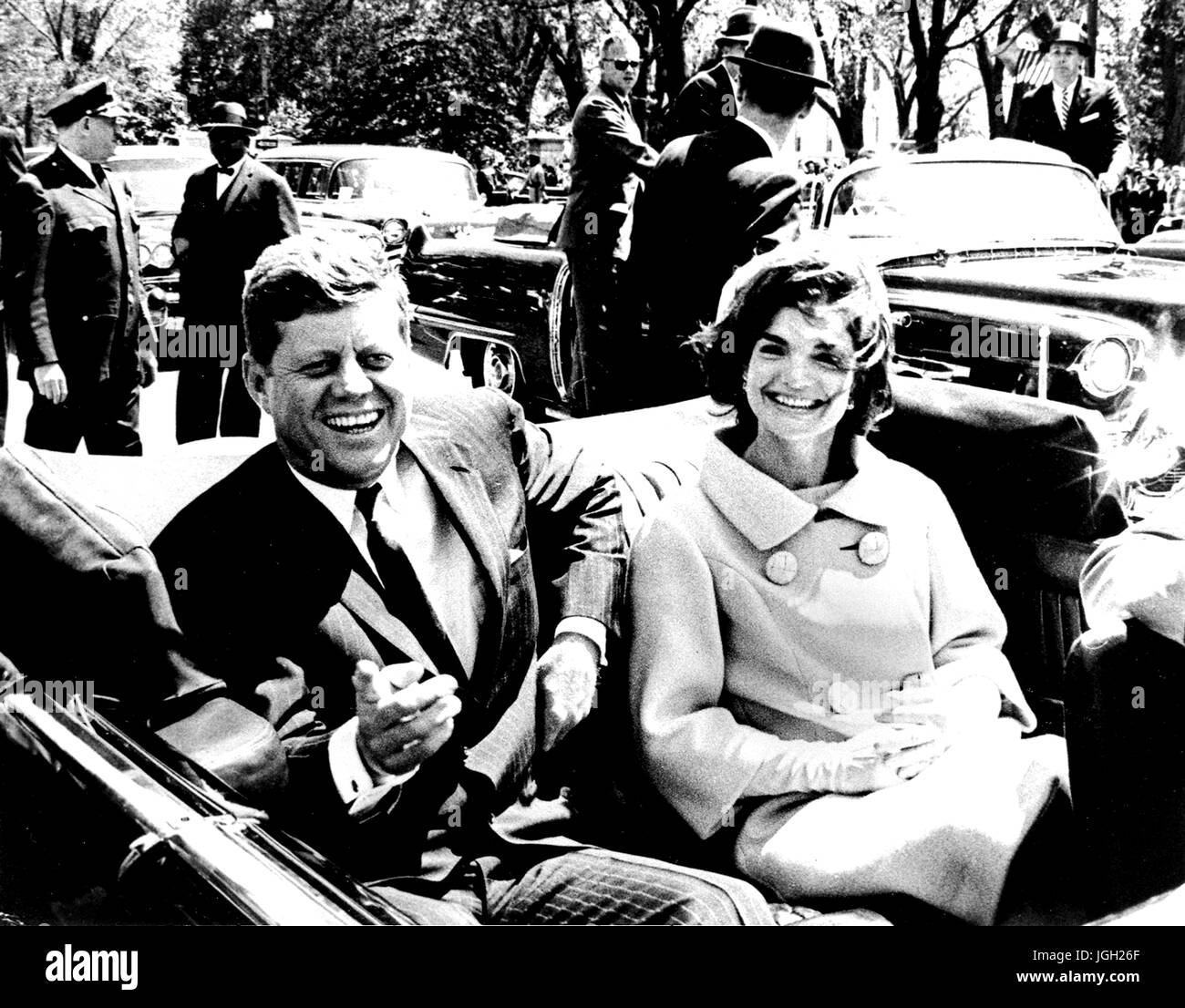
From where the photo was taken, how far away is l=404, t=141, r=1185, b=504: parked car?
3.12 meters

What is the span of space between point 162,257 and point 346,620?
1.22m

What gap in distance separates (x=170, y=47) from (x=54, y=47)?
0.78 feet

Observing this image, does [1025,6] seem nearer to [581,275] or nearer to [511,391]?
[581,275]

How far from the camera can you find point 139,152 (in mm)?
2715

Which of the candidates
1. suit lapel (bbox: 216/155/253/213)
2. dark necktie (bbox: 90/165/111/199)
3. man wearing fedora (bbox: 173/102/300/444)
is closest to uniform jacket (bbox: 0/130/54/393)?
dark necktie (bbox: 90/165/111/199)

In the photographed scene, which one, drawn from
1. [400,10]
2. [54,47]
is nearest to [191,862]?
[54,47]

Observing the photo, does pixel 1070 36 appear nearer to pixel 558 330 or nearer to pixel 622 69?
pixel 622 69

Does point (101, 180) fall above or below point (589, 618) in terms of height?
above

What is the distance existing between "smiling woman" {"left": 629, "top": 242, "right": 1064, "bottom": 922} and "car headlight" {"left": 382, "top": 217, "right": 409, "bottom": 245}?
86cm

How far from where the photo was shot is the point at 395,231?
114 inches

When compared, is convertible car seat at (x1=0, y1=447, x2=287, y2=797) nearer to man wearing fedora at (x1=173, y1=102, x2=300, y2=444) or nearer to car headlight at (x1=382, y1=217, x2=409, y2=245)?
man wearing fedora at (x1=173, y1=102, x2=300, y2=444)

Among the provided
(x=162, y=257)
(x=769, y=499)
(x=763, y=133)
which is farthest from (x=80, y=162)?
(x=769, y=499)

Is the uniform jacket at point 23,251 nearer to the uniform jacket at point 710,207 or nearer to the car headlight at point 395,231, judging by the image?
the car headlight at point 395,231

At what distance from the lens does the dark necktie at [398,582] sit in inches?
80.7
